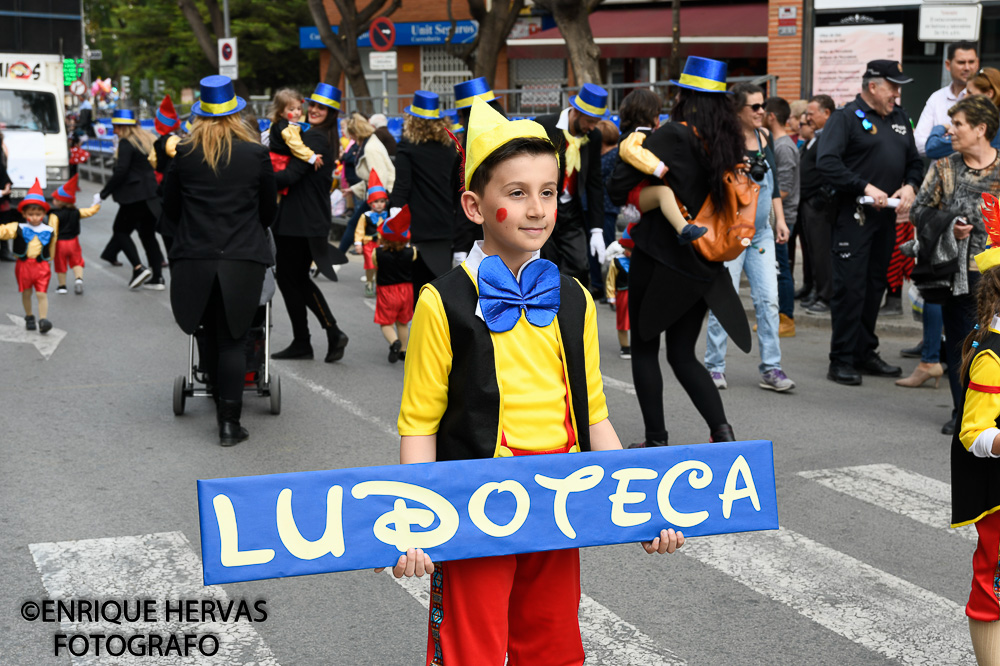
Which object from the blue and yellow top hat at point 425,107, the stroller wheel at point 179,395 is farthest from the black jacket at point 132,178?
the stroller wheel at point 179,395

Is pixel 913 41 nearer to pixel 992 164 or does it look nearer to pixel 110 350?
pixel 992 164

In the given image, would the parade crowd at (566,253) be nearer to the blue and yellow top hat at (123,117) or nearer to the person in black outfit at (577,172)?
the person in black outfit at (577,172)

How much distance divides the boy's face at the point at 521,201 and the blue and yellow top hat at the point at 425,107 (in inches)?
243

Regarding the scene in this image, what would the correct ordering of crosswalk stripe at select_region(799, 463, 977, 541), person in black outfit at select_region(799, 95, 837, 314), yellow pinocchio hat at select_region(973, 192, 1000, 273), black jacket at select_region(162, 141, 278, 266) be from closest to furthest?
yellow pinocchio hat at select_region(973, 192, 1000, 273) → crosswalk stripe at select_region(799, 463, 977, 541) → black jacket at select_region(162, 141, 278, 266) → person in black outfit at select_region(799, 95, 837, 314)

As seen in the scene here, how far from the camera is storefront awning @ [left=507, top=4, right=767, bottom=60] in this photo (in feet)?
95.7

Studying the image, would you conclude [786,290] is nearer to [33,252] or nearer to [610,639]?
[33,252]

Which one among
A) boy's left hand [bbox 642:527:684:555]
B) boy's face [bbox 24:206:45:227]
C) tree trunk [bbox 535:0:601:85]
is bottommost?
boy's left hand [bbox 642:527:684:555]

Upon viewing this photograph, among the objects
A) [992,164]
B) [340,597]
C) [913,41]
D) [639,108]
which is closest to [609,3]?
[913,41]

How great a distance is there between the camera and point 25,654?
3.94m

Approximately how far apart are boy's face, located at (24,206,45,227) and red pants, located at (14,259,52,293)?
1.39ft

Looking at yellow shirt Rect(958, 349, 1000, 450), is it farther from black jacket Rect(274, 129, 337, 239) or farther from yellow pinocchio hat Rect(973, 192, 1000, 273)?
black jacket Rect(274, 129, 337, 239)

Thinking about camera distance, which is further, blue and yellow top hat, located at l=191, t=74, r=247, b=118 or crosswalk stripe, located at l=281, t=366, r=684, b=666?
blue and yellow top hat, located at l=191, t=74, r=247, b=118

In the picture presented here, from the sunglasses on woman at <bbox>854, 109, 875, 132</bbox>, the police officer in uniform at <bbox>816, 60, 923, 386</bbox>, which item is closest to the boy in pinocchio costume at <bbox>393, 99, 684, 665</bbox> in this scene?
the police officer in uniform at <bbox>816, 60, 923, 386</bbox>

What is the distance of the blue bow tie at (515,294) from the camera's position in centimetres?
276
